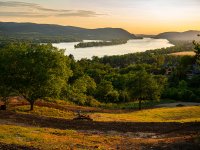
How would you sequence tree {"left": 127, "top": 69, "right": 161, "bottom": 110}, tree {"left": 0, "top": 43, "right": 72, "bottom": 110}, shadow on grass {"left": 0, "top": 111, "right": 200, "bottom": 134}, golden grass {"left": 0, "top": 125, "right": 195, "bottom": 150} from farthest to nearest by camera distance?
tree {"left": 127, "top": 69, "right": 161, "bottom": 110}, tree {"left": 0, "top": 43, "right": 72, "bottom": 110}, shadow on grass {"left": 0, "top": 111, "right": 200, "bottom": 134}, golden grass {"left": 0, "top": 125, "right": 195, "bottom": 150}

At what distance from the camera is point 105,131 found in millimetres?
39469

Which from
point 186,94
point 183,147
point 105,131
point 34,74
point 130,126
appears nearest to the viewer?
point 183,147

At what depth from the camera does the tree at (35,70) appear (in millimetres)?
58250

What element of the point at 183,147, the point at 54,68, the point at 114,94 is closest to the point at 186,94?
the point at 114,94

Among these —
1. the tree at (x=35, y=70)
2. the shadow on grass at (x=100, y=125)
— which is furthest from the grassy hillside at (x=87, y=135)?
the tree at (x=35, y=70)

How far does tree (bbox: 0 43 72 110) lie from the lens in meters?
58.2

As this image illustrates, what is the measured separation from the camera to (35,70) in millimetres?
58094

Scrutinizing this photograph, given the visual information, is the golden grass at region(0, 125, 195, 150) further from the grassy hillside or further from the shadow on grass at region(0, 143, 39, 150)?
the shadow on grass at region(0, 143, 39, 150)

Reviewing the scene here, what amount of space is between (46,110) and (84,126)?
1978cm

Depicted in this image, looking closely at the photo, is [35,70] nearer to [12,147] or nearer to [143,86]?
[12,147]

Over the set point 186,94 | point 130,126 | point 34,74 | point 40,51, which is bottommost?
point 186,94

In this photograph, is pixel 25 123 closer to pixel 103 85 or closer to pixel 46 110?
pixel 46 110

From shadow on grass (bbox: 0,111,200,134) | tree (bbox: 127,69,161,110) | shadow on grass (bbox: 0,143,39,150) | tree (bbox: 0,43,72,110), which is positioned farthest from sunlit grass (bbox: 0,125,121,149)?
tree (bbox: 127,69,161,110)

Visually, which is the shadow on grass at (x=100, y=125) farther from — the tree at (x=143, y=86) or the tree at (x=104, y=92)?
the tree at (x=104, y=92)
